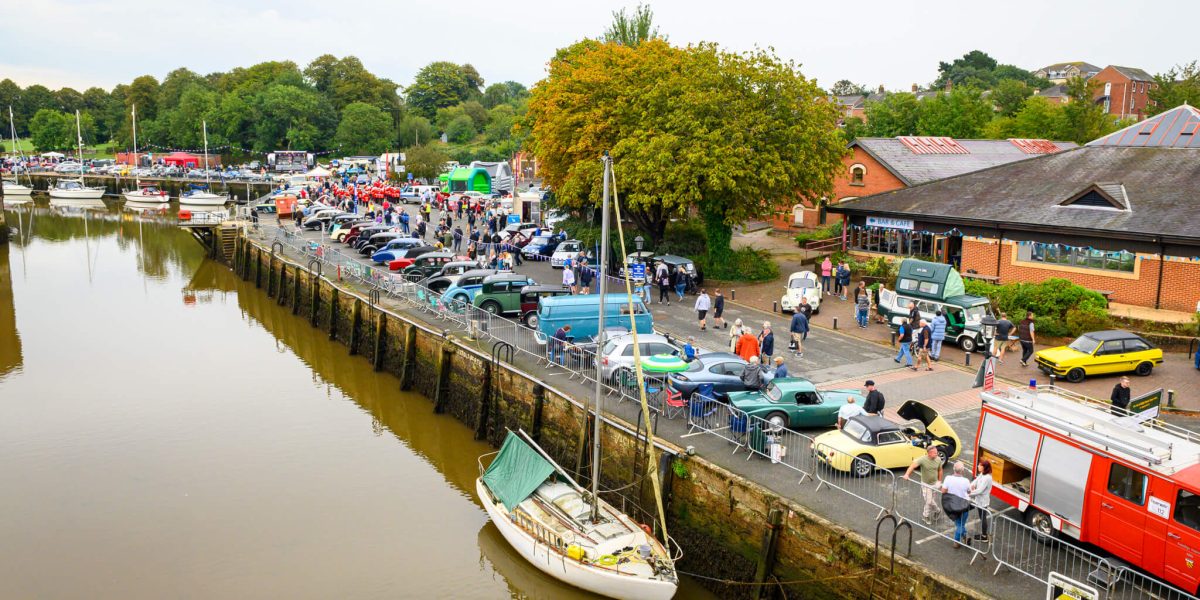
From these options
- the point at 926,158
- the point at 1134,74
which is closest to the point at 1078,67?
the point at 1134,74

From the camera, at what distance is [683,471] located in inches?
698

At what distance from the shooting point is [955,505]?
13.9 m

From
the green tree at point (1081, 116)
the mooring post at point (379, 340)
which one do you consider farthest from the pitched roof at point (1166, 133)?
the green tree at point (1081, 116)

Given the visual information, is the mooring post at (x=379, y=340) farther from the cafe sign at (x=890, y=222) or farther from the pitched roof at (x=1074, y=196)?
the cafe sign at (x=890, y=222)

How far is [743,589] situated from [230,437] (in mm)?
16137

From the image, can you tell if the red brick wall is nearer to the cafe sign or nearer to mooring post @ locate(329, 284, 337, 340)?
the cafe sign

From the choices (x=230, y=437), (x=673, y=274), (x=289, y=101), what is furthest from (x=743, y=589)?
(x=289, y=101)

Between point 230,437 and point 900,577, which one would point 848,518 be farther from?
point 230,437

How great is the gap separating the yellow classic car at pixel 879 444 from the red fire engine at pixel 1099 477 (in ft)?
5.26

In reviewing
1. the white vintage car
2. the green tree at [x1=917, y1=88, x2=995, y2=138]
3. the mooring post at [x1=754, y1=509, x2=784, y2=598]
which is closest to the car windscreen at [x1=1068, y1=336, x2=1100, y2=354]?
the white vintage car

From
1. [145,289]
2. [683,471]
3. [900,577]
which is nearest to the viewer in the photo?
[900,577]

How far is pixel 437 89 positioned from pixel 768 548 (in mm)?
138707

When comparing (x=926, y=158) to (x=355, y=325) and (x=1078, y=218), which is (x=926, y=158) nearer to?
(x=1078, y=218)

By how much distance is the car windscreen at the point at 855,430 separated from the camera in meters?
16.8
